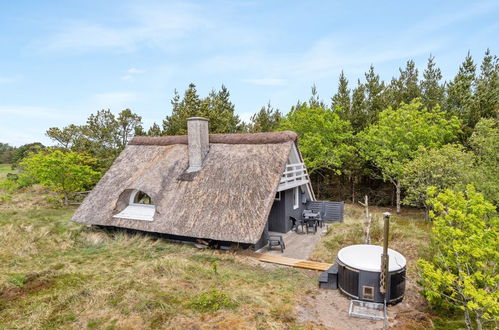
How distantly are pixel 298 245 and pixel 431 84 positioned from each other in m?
25.6

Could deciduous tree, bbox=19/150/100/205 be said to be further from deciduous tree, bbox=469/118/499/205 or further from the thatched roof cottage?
deciduous tree, bbox=469/118/499/205

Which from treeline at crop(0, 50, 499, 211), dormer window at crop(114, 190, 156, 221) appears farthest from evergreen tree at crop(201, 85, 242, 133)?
dormer window at crop(114, 190, 156, 221)

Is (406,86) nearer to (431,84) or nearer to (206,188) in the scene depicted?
(431,84)

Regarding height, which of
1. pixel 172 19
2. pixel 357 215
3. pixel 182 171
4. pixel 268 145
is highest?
pixel 172 19

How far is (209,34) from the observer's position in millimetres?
13828

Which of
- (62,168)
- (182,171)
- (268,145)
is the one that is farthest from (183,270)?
(62,168)

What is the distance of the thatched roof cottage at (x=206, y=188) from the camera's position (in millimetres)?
11398

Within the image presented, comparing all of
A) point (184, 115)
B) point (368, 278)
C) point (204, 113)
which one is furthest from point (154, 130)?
point (368, 278)

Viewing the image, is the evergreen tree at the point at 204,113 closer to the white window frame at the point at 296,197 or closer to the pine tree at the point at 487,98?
the white window frame at the point at 296,197

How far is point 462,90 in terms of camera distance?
24.2 m

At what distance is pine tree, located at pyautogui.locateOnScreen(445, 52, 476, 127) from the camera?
77.3 ft

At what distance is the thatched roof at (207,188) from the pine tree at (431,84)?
70.5 ft

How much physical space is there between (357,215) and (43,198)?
25098 mm

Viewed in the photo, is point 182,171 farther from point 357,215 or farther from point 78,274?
point 357,215
